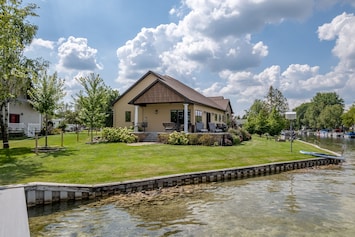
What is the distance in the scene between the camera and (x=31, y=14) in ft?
54.7

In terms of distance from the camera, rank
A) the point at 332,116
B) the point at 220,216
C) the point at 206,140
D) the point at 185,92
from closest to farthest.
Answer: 1. the point at 220,216
2. the point at 206,140
3. the point at 185,92
4. the point at 332,116

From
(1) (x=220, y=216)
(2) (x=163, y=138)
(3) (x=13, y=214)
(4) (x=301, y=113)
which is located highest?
(4) (x=301, y=113)

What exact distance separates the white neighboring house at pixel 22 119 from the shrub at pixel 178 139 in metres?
15.1

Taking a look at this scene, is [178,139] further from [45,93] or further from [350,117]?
[350,117]

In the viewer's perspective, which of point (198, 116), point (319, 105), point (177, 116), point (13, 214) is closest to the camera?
point (13, 214)

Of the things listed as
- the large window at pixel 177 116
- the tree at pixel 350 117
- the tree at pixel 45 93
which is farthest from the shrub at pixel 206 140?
the tree at pixel 350 117

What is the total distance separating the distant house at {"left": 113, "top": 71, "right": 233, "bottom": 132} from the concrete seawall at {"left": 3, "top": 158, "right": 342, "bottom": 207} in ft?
30.4

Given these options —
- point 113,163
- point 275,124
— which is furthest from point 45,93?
point 275,124

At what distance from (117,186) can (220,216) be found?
3.70m

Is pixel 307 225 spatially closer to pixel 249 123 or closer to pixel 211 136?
pixel 211 136

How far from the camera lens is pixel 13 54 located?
1583cm

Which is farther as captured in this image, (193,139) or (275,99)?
(275,99)

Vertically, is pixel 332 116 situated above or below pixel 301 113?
below

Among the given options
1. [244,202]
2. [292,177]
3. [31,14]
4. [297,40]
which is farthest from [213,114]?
[244,202]
